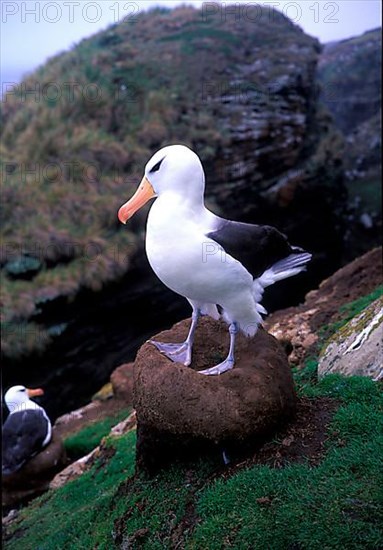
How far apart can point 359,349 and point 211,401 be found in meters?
1.87

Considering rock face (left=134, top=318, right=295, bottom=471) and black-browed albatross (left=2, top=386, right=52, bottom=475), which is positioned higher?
rock face (left=134, top=318, right=295, bottom=471)

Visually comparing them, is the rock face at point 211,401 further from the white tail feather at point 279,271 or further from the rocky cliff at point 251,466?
the white tail feather at point 279,271

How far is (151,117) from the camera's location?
22.4 m

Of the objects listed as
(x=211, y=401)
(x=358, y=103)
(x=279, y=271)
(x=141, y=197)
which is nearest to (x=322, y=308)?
(x=279, y=271)

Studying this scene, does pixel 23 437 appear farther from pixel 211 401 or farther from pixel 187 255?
pixel 187 255

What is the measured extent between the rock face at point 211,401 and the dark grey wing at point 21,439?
4.44 meters

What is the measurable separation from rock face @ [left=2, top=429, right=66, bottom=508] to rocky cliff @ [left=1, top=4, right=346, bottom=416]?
12.2 ft

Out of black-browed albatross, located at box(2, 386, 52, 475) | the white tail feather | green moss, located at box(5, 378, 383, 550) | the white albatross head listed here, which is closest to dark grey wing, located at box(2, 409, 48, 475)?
black-browed albatross, located at box(2, 386, 52, 475)

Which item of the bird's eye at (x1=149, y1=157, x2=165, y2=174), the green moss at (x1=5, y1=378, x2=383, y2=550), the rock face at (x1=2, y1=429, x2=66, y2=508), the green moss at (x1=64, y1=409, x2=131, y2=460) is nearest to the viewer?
the green moss at (x1=5, y1=378, x2=383, y2=550)

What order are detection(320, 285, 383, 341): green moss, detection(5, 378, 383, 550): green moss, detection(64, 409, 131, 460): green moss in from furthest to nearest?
1. detection(64, 409, 131, 460): green moss
2. detection(320, 285, 383, 341): green moss
3. detection(5, 378, 383, 550): green moss

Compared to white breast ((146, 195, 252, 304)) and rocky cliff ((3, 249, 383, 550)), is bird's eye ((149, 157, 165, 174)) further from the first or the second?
rocky cliff ((3, 249, 383, 550))

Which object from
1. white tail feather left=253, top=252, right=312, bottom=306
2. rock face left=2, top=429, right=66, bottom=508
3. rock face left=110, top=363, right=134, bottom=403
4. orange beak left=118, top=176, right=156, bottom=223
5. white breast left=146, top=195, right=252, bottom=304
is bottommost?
rock face left=2, top=429, right=66, bottom=508

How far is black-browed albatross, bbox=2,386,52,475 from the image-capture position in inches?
363

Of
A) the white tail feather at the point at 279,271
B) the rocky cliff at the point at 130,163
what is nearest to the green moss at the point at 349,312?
the white tail feather at the point at 279,271
